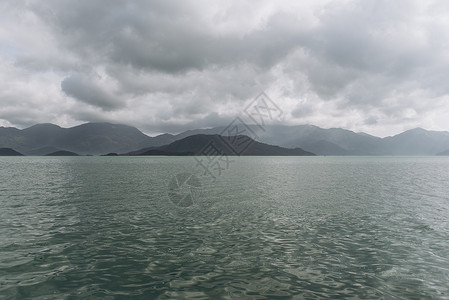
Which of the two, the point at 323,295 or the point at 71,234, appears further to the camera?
the point at 71,234

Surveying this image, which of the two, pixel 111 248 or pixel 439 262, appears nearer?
pixel 439 262

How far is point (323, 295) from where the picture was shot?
1466cm

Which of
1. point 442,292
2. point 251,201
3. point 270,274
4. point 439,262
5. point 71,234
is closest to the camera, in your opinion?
point 442,292

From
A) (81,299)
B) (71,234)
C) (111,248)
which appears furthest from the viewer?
(71,234)

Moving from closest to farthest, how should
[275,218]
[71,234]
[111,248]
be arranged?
[111,248] < [71,234] < [275,218]

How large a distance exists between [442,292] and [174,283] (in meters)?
16.7

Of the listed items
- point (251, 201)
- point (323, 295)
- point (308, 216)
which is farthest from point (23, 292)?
point (251, 201)

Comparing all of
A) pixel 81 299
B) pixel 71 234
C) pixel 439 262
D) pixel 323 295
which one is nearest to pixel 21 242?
pixel 71 234

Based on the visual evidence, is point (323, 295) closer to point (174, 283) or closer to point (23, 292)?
point (174, 283)

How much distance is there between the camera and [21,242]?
2273 cm

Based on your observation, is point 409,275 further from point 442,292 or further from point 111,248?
point 111,248

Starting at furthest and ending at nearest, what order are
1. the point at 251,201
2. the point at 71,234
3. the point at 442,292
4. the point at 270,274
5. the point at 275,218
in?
the point at 251,201 → the point at 275,218 → the point at 71,234 → the point at 270,274 → the point at 442,292

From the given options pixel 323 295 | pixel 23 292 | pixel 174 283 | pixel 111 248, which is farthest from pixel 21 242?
pixel 323 295

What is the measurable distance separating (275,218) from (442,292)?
18.5 meters
